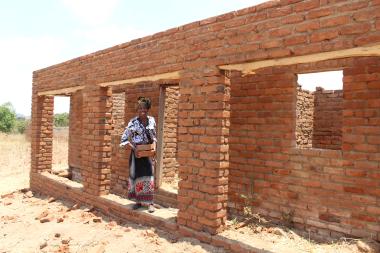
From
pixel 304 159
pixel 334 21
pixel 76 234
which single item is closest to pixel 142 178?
pixel 76 234

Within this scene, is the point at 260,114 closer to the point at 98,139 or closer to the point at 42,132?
the point at 98,139

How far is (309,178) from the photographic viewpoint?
5.21 m

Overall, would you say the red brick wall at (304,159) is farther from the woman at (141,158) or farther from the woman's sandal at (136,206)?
the woman's sandal at (136,206)

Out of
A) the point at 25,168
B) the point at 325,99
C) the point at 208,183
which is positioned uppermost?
the point at 325,99

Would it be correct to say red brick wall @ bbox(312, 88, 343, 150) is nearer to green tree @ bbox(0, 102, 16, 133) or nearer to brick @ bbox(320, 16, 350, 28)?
brick @ bbox(320, 16, 350, 28)

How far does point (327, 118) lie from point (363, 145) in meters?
3.51

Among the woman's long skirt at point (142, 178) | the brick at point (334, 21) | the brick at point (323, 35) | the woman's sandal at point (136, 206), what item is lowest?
the woman's sandal at point (136, 206)

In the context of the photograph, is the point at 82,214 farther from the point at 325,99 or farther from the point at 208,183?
the point at 325,99

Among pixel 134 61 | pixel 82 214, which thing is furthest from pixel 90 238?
pixel 134 61

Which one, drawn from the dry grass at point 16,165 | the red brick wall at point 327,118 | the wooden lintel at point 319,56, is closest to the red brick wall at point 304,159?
the wooden lintel at point 319,56

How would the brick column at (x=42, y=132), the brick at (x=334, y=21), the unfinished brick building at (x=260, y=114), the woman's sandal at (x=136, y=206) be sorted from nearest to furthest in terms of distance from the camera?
the brick at (x=334, y=21), the unfinished brick building at (x=260, y=114), the woman's sandal at (x=136, y=206), the brick column at (x=42, y=132)

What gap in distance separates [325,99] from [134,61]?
4425mm

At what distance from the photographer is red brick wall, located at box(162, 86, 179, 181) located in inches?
311

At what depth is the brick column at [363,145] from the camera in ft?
15.0
